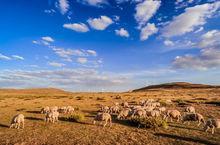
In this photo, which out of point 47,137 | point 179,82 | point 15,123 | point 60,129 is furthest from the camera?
point 179,82

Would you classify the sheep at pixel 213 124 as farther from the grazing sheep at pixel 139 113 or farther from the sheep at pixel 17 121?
the sheep at pixel 17 121

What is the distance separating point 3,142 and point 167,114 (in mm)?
14342

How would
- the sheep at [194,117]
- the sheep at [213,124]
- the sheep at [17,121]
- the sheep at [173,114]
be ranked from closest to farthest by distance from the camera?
the sheep at [213,124] → the sheep at [17,121] → the sheep at [194,117] → the sheep at [173,114]

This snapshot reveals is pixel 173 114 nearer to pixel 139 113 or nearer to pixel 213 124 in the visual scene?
pixel 139 113

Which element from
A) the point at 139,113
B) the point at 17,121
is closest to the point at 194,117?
the point at 139,113

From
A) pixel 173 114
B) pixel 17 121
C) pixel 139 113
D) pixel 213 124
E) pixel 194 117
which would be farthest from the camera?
pixel 139 113

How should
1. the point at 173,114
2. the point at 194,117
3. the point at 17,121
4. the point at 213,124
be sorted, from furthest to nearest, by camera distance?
the point at 173,114
the point at 194,117
the point at 17,121
the point at 213,124

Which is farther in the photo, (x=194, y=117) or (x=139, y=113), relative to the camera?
(x=139, y=113)

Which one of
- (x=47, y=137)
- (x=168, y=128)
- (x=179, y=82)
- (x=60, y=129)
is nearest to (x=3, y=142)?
(x=47, y=137)

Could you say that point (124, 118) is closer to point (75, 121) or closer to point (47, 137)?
point (75, 121)

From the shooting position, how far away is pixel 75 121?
24.1 meters

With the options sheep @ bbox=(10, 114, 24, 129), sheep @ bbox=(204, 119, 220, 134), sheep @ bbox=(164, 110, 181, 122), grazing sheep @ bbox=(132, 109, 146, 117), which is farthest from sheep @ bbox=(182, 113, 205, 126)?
sheep @ bbox=(10, 114, 24, 129)

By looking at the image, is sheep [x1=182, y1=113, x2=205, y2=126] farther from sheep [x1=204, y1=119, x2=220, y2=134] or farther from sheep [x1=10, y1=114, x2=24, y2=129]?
sheep [x1=10, y1=114, x2=24, y2=129]

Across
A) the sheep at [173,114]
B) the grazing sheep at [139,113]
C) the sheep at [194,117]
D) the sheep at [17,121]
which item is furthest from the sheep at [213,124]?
the sheep at [17,121]
